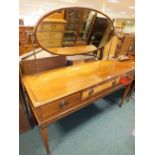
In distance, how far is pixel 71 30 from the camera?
1120mm

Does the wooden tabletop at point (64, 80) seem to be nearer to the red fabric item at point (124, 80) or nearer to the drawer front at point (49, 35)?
the red fabric item at point (124, 80)

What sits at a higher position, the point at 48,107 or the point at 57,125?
the point at 48,107

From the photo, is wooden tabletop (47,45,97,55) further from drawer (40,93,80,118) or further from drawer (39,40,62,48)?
drawer (40,93,80,118)

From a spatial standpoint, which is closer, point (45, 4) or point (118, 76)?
point (118, 76)

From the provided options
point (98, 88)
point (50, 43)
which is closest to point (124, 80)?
point (98, 88)

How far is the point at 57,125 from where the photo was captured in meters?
1.58

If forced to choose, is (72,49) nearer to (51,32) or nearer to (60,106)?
(51,32)

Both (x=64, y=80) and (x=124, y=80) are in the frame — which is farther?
(x=124, y=80)

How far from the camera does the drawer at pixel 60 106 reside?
912 mm

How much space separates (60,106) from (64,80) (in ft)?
0.90

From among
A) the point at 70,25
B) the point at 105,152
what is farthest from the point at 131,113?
the point at 70,25

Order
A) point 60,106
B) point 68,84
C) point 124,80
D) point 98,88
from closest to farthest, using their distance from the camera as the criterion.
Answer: point 60,106, point 68,84, point 98,88, point 124,80
